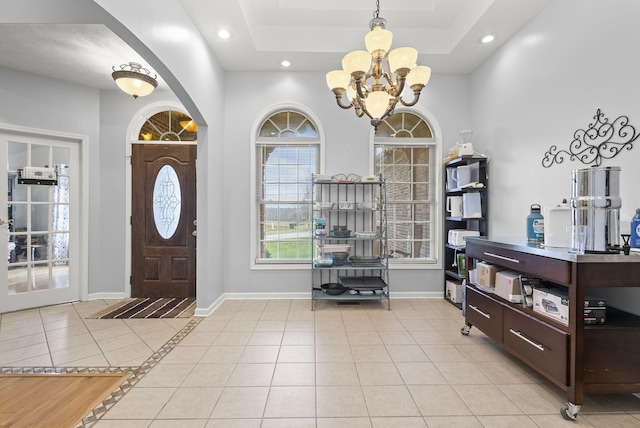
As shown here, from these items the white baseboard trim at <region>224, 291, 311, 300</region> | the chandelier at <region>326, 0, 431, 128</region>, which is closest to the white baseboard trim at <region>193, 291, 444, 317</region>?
the white baseboard trim at <region>224, 291, 311, 300</region>

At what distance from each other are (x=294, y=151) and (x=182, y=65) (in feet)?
5.80

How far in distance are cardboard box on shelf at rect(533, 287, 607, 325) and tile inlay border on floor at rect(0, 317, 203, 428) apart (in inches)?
116

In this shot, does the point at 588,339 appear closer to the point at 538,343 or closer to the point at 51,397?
the point at 538,343

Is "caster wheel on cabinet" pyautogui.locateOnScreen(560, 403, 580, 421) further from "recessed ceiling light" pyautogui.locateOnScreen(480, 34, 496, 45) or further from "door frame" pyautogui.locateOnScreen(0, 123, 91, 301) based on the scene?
"door frame" pyautogui.locateOnScreen(0, 123, 91, 301)

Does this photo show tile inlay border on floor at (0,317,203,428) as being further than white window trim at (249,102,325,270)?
No

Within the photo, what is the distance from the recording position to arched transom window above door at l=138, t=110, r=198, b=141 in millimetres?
4328

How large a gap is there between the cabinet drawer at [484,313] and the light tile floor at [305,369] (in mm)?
211

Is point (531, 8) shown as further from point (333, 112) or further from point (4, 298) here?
point (4, 298)

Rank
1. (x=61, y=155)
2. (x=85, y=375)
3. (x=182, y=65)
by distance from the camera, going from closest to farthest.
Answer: (x=85, y=375) < (x=182, y=65) < (x=61, y=155)

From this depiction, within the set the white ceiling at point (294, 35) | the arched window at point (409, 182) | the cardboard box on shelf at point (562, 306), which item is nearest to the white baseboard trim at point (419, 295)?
the arched window at point (409, 182)

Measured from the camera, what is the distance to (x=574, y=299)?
1751mm

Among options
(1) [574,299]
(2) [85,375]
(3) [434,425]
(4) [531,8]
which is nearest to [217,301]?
(2) [85,375]

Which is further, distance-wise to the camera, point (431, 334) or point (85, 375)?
point (431, 334)

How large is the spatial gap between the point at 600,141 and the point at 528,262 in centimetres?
119
